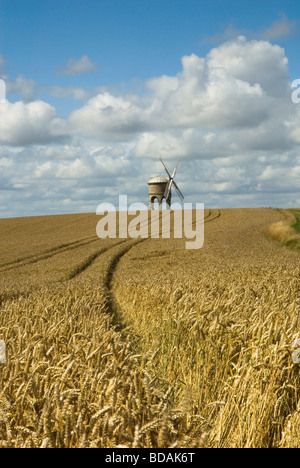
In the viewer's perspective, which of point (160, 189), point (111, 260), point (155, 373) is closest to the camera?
point (155, 373)

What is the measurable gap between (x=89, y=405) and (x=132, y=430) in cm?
44

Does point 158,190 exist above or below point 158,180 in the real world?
below

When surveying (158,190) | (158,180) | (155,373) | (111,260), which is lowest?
(111,260)

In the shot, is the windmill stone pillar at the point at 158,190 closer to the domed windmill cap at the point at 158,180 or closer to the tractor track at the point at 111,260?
the domed windmill cap at the point at 158,180

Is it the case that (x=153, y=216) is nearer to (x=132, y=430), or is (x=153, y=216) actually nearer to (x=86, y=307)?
(x=86, y=307)

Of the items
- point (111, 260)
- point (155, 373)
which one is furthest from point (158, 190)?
point (155, 373)

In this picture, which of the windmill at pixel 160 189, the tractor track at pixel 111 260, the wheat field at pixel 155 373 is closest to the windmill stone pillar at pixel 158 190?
the windmill at pixel 160 189

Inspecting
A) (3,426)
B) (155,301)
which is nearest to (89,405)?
(3,426)

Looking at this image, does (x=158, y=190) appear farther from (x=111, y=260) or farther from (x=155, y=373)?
(x=155, y=373)

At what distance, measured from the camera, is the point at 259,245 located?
36.9 m

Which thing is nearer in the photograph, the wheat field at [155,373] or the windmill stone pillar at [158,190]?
the wheat field at [155,373]

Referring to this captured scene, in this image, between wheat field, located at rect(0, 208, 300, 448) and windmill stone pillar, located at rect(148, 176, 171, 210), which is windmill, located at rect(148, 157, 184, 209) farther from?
wheat field, located at rect(0, 208, 300, 448)

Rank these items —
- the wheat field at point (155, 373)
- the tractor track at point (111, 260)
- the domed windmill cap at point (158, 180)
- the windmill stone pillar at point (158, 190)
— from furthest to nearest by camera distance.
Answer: the domed windmill cap at point (158, 180) → the windmill stone pillar at point (158, 190) → the tractor track at point (111, 260) → the wheat field at point (155, 373)

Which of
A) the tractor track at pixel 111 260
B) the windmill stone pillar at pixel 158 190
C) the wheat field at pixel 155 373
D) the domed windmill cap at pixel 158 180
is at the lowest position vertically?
the tractor track at pixel 111 260
